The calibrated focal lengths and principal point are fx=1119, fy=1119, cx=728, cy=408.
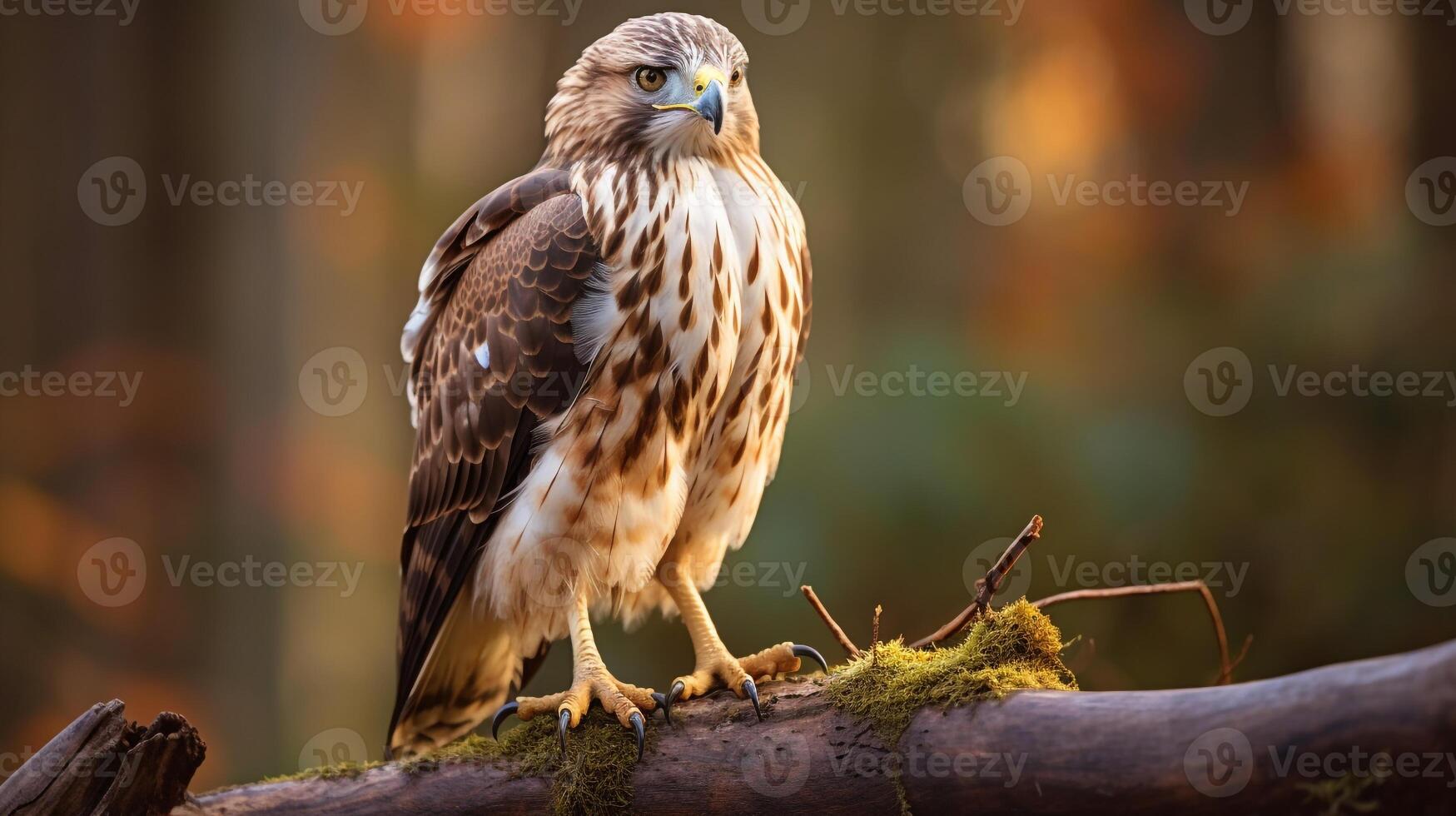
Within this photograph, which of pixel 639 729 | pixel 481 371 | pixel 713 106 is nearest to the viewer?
pixel 639 729

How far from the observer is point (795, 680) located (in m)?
2.76

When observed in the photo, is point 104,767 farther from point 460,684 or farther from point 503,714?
point 460,684

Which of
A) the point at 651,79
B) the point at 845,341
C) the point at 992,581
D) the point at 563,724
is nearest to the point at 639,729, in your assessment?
the point at 563,724

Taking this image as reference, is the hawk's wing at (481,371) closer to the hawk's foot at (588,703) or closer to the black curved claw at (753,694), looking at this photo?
the hawk's foot at (588,703)

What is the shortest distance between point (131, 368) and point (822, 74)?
388cm

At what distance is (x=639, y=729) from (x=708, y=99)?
59.6 inches

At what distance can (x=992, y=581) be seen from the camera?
92.3 inches

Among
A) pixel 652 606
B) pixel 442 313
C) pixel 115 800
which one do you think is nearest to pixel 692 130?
pixel 442 313

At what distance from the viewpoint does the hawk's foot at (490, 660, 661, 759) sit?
267 centimetres

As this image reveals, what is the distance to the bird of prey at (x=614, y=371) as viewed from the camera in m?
2.78

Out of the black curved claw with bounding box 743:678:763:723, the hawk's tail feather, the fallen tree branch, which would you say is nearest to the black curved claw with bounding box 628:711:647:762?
the black curved claw with bounding box 743:678:763:723

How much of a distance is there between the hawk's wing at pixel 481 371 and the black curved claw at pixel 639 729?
0.70m

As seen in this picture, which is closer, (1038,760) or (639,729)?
(1038,760)

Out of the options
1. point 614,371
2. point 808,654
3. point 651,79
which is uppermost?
point 651,79
